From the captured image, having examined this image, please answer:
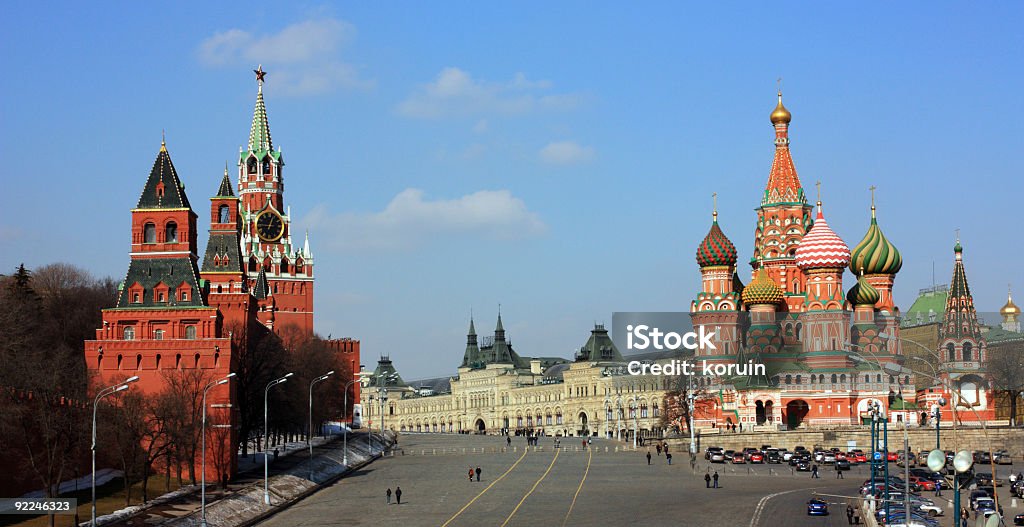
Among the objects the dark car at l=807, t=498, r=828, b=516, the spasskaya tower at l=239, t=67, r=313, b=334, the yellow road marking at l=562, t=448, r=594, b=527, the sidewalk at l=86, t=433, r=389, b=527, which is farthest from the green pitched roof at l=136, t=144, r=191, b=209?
the spasskaya tower at l=239, t=67, r=313, b=334

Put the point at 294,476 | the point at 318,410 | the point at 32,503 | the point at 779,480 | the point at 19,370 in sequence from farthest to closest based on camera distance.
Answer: the point at 318,410 < the point at 779,480 < the point at 294,476 < the point at 19,370 < the point at 32,503

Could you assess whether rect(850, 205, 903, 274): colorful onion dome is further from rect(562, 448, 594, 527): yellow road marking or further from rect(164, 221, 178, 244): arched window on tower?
rect(164, 221, 178, 244): arched window on tower

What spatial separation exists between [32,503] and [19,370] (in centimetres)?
1371

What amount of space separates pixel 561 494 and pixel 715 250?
69.1m

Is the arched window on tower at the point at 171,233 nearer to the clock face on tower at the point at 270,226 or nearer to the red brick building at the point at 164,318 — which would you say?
the red brick building at the point at 164,318

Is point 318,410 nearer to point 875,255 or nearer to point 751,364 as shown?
point 751,364

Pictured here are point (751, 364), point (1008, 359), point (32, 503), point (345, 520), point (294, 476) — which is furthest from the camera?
point (1008, 359)

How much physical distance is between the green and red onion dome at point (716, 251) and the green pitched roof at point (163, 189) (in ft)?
222

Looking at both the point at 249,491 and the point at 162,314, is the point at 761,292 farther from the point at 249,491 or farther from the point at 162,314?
the point at 249,491

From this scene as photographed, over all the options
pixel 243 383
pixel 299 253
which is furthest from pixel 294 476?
pixel 299 253

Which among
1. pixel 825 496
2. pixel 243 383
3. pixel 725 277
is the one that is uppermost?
pixel 725 277

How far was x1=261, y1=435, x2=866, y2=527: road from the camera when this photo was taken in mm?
65500

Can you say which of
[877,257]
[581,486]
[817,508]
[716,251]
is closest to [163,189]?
[581,486]

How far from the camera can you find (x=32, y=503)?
60.4 m
